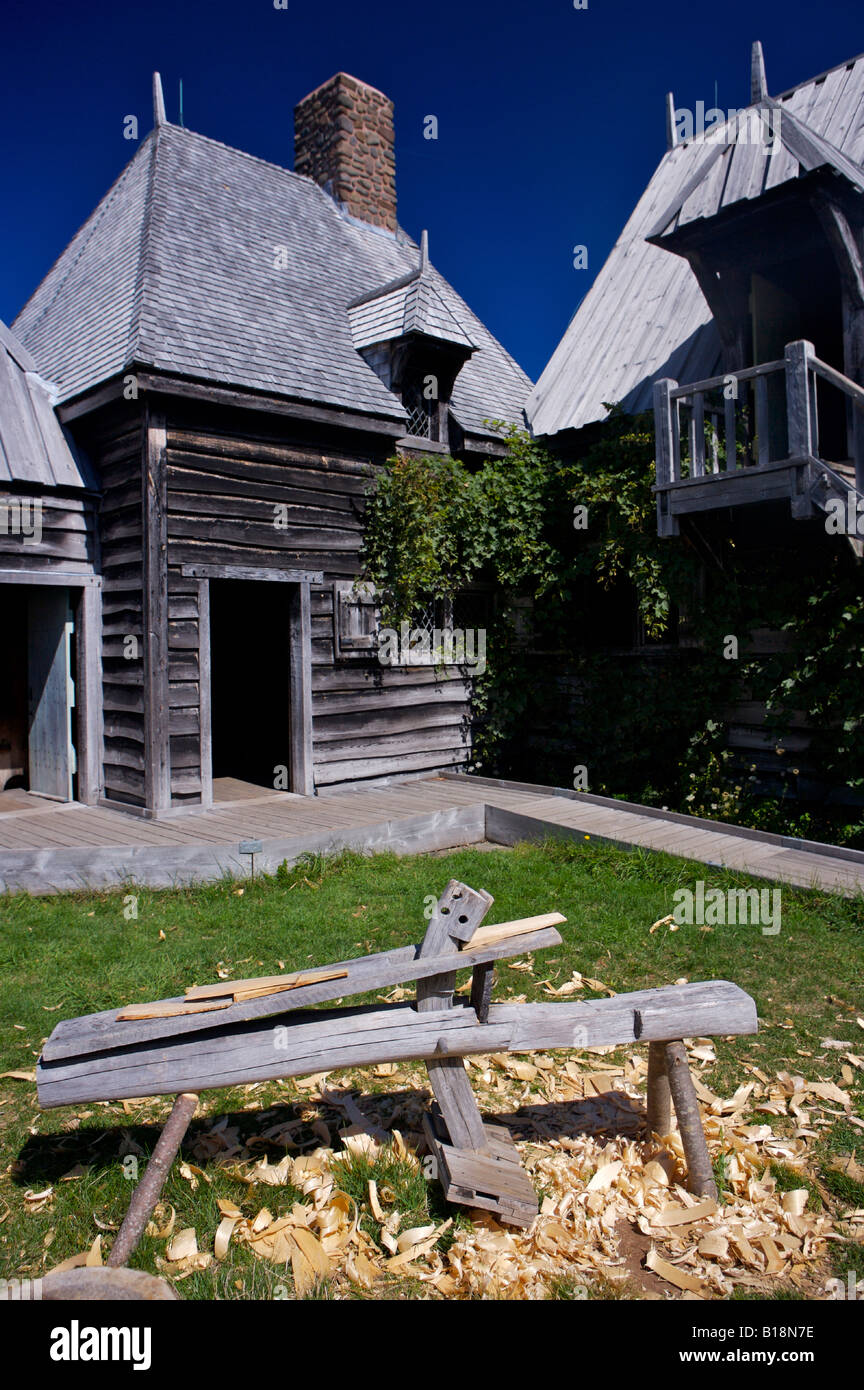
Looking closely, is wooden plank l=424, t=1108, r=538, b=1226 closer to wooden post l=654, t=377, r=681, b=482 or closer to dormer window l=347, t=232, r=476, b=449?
wooden post l=654, t=377, r=681, b=482

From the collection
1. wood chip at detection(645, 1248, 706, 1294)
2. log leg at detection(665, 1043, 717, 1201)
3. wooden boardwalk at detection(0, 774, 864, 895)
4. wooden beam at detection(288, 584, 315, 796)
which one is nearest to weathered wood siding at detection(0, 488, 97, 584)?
wooden beam at detection(288, 584, 315, 796)

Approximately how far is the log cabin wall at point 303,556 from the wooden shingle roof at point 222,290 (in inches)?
20.8

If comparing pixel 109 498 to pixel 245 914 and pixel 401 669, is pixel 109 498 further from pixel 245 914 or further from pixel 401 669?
pixel 245 914

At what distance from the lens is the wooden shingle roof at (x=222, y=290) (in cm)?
915

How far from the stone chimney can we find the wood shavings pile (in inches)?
549

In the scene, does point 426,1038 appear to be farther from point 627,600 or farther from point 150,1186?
point 627,600

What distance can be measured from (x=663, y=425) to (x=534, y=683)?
12.9 ft

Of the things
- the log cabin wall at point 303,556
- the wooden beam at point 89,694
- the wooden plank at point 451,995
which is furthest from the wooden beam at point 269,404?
the wooden plank at point 451,995

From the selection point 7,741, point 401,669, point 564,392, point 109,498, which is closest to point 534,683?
point 401,669

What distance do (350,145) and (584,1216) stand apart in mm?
15083

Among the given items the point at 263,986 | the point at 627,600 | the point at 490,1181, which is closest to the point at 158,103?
the point at 627,600

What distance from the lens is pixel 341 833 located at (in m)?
7.91

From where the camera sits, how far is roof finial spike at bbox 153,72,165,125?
11.6 metres

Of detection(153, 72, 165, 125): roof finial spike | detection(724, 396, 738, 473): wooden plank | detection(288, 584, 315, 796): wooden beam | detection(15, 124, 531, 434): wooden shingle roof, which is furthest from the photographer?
detection(153, 72, 165, 125): roof finial spike
